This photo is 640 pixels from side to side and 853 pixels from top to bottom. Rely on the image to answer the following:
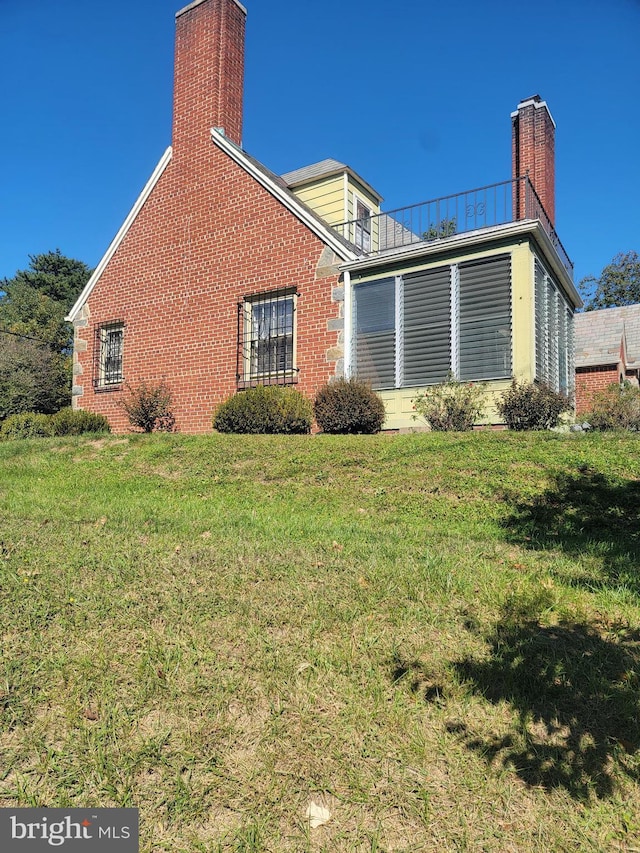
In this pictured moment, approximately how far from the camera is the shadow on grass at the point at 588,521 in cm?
543

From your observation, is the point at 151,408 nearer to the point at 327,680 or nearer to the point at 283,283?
the point at 283,283

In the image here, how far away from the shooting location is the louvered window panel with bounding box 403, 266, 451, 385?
459 inches

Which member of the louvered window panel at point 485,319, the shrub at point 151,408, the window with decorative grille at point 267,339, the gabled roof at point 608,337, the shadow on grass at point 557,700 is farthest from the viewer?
the gabled roof at point 608,337

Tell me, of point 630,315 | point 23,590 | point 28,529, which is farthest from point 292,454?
point 630,315

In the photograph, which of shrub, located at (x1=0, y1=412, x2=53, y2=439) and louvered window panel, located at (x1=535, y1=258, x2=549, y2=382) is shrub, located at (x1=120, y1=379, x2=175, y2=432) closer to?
shrub, located at (x1=0, y1=412, x2=53, y2=439)

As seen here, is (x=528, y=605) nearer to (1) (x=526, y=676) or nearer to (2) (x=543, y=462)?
(1) (x=526, y=676)

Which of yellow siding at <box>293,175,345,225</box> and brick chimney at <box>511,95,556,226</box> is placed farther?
brick chimney at <box>511,95,556,226</box>

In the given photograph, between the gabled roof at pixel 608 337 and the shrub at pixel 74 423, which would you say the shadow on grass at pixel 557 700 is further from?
the gabled roof at pixel 608 337

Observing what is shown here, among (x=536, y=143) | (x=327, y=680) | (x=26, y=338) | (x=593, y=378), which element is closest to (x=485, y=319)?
(x=536, y=143)

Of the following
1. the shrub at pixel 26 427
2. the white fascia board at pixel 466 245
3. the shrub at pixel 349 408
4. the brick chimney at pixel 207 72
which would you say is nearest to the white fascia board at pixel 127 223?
the brick chimney at pixel 207 72

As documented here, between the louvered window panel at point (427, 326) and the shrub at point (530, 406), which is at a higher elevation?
the louvered window panel at point (427, 326)

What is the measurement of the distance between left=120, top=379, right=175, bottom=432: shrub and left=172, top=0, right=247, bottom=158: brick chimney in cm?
561

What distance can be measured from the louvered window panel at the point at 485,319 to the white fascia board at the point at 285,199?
7.91 ft

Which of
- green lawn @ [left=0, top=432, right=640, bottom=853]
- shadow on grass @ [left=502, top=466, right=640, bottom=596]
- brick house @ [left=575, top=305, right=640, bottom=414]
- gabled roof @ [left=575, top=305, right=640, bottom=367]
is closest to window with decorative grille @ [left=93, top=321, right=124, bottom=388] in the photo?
green lawn @ [left=0, top=432, right=640, bottom=853]
